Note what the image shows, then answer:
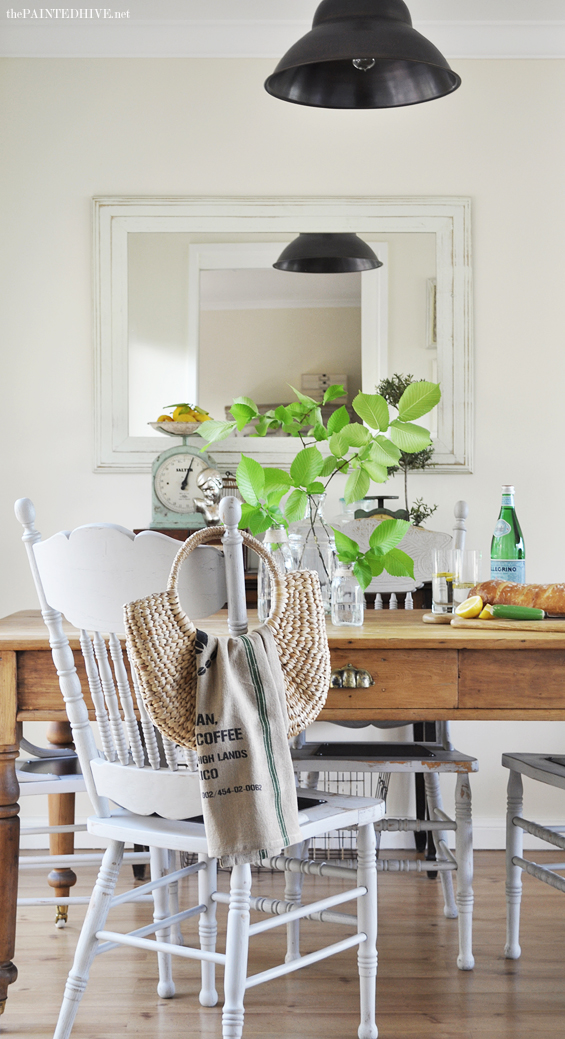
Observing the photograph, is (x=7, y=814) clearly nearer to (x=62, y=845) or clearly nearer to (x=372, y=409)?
(x=62, y=845)

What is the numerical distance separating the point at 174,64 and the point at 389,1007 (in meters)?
2.85

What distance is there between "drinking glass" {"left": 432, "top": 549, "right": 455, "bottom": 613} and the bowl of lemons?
1146mm

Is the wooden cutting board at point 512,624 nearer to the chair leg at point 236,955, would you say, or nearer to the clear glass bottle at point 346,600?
the clear glass bottle at point 346,600

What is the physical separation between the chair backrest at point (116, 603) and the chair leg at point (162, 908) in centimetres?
40

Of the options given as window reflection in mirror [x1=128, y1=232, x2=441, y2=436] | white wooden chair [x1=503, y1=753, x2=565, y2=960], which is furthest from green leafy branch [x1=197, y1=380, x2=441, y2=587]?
window reflection in mirror [x1=128, y1=232, x2=441, y2=436]

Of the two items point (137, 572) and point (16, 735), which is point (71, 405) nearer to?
point (16, 735)

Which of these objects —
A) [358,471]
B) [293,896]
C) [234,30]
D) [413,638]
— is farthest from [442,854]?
[234,30]

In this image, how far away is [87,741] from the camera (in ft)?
5.10

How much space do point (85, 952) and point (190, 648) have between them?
649 millimetres

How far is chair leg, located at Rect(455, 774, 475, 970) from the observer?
1995 millimetres

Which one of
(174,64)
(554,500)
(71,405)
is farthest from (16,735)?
(174,64)

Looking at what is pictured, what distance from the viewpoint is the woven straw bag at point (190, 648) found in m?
1.26

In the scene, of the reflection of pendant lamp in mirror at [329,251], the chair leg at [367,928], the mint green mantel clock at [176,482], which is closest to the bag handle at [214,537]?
the chair leg at [367,928]

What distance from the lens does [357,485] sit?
1.78 m
